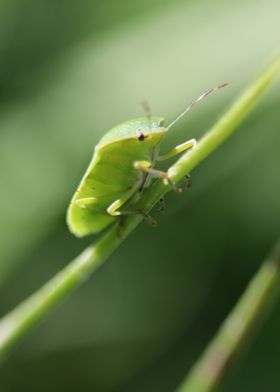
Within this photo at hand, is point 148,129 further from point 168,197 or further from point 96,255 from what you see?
point 168,197

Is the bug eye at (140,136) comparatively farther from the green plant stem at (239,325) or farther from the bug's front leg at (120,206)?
the green plant stem at (239,325)

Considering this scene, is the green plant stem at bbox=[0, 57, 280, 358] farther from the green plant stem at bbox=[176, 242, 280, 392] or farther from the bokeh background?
the bokeh background

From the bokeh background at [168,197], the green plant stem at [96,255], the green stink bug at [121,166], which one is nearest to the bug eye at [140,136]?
the green stink bug at [121,166]

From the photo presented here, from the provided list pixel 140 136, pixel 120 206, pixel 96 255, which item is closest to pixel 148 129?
pixel 140 136

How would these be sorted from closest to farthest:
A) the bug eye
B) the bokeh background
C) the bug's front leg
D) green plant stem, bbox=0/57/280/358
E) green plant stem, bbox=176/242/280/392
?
1. green plant stem, bbox=0/57/280/358
2. green plant stem, bbox=176/242/280/392
3. the bug's front leg
4. the bug eye
5. the bokeh background

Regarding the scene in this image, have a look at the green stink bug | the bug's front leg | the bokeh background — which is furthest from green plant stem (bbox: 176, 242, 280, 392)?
the bokeh background

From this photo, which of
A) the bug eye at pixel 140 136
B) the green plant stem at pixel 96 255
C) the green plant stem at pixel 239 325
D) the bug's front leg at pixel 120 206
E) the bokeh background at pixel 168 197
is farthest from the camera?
the bokeh background at pixel 168 197

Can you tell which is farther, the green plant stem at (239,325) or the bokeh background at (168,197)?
the bokeh background at (168,197)

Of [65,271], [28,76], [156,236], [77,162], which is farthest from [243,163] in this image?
[65,271]
